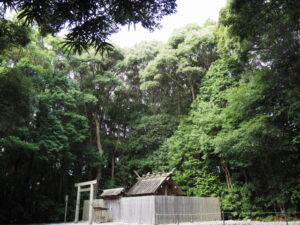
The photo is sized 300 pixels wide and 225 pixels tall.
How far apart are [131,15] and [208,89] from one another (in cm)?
1424

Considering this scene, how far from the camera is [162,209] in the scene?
37.5ft

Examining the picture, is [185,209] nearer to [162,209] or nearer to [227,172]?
[162,209]

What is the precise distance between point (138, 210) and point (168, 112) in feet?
38.1

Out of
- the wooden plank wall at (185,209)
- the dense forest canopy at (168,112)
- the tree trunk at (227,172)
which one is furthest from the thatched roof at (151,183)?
the tree trunk at (227,172)

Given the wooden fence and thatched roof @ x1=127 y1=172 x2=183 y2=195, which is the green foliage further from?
thatched roof @ x1=127 y1=172 x2=183 y2=195

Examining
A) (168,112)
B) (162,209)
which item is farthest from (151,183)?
(168,112)

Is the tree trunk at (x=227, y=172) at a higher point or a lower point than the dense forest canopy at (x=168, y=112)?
lower

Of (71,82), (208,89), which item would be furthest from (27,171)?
(208,89)

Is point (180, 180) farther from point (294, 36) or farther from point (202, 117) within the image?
point (294, 36)

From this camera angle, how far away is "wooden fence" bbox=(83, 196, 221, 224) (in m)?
11.3

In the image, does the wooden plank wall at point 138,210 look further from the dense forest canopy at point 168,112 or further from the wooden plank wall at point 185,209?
the dense forest canopy at point 168,112

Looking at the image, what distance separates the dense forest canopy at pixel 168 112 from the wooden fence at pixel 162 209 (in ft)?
5.25

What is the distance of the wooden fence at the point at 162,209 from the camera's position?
37.1ft

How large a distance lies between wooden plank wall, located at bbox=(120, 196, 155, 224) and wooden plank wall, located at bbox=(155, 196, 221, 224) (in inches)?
12.1
